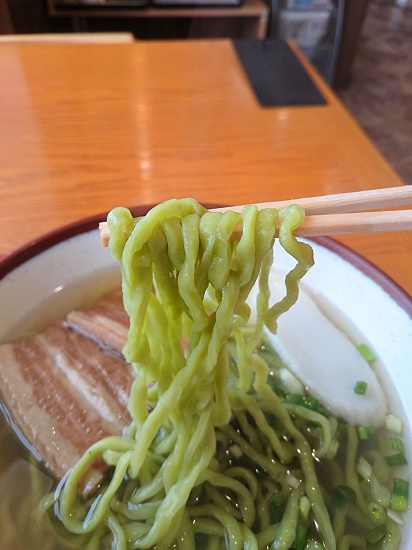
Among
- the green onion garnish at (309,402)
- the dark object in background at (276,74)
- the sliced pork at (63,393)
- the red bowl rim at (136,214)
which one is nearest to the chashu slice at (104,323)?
the sliced pork at (63,393)

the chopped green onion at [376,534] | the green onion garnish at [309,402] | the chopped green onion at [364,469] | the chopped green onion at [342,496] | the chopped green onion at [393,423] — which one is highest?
the chopped green onion at [393,423]

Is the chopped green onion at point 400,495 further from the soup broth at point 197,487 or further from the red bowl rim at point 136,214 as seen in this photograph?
the red bowl rim at point 136,214

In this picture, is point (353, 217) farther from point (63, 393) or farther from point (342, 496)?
point (63, 393)

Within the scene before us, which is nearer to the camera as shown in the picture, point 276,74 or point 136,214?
point 136,214

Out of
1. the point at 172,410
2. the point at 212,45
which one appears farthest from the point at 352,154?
the point at 172,410

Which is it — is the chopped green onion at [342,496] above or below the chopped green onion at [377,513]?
below

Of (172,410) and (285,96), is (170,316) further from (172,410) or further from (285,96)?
(285,96)

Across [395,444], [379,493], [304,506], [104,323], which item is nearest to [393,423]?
[395,444]
